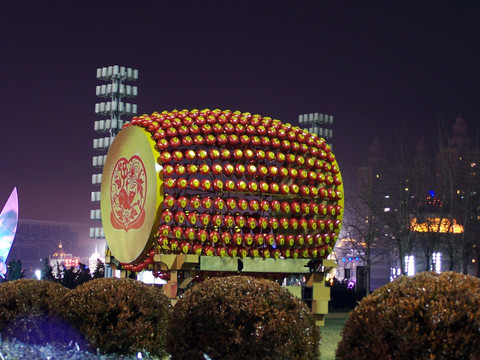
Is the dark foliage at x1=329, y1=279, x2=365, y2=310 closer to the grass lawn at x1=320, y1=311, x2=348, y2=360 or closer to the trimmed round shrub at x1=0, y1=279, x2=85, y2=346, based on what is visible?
the grass lawn at x1=320, y1=311, x2=348, y2=360

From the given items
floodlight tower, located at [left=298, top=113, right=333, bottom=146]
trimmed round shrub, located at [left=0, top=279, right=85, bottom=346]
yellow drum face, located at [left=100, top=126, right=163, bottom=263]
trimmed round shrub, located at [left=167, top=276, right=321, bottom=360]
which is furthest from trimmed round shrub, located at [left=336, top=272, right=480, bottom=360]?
floodlight tower, located at [left=298, top=113, right=333, bottom=146]

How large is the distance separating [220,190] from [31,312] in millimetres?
4206

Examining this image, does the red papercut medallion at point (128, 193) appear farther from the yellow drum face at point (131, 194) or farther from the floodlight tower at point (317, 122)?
the floodlight tower at point (317, 122)

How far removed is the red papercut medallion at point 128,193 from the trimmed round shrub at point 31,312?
230cm

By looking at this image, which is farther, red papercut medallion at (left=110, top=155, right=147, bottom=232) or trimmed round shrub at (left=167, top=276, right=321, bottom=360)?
red papercut medallion at (left=110, top=155, right=147, bottom=232)

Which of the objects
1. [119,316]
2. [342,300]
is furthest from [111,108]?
[119,316]

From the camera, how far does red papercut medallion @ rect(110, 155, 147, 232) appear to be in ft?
48.6

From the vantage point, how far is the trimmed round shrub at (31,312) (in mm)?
12852

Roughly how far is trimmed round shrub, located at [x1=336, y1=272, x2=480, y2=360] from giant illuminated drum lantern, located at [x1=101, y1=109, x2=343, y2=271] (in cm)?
672

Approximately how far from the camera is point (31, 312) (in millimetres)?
13086

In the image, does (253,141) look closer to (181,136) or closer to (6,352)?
(181,136)

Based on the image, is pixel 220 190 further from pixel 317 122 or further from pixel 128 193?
pixel 317 122


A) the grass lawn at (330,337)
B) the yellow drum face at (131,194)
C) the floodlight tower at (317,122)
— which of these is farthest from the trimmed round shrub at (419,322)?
the floodlight tower at (317,122)

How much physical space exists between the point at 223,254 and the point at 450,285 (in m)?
7.52
